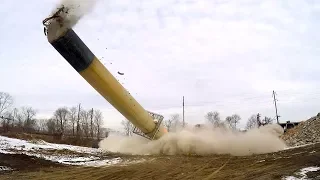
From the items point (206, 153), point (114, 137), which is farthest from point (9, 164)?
point (114, 137)

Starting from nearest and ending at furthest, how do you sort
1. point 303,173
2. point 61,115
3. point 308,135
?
point 303,173
point 308,135
point 61,115

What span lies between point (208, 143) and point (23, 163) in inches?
473

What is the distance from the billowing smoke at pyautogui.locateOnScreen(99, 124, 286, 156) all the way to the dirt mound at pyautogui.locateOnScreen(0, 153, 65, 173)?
7.92 m

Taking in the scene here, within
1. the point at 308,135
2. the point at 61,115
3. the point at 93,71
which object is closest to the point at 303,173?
the point at 93,71

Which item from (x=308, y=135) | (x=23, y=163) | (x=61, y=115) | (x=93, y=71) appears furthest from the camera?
(x=61, y=115)

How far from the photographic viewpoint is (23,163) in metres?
15.5

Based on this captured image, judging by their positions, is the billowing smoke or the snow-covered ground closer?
the snow-covered ground

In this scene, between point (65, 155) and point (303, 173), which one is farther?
point (65, 155)

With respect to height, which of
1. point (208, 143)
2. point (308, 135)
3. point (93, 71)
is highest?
point (93, 71)

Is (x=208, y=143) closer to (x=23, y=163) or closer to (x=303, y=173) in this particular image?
(x=303, y=173)

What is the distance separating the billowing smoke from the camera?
22000 millimetres

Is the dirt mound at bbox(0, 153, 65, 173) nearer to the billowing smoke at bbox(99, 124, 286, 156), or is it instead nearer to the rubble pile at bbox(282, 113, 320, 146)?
the billowing smoke at bbox(99, 124, 286, 156)

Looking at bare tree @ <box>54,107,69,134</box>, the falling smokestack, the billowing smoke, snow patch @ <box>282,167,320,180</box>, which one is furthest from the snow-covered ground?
bare tree @ <box>54,107,69,134</box>

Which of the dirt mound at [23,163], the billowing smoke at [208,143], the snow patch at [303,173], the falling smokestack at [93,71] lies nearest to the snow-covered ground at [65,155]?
the dirt mound at [23,163]
